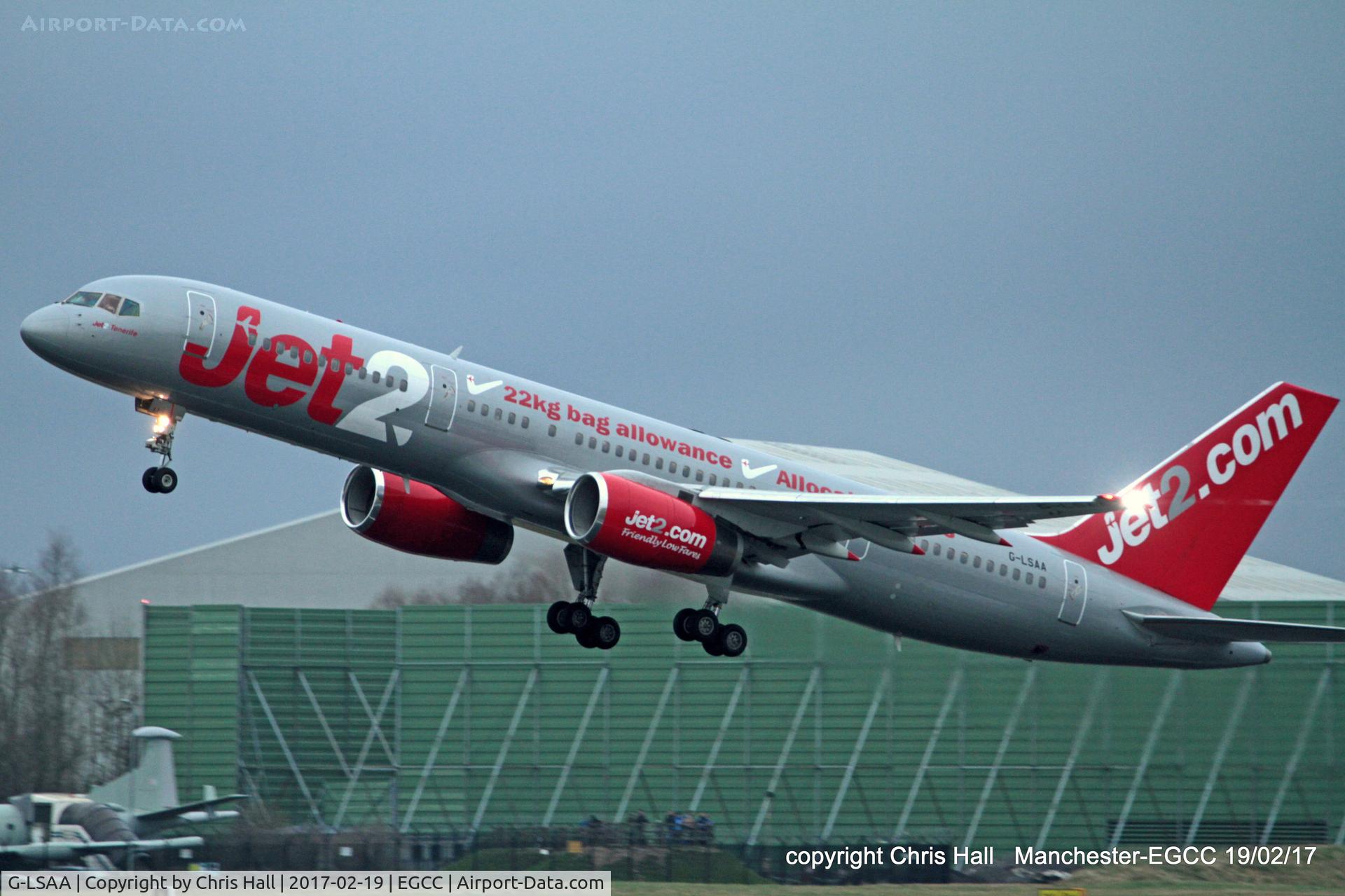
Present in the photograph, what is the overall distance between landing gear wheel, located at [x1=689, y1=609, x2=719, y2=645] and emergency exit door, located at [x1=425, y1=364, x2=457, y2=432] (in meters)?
5.75

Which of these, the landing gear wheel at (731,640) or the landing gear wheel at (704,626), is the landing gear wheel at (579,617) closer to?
the landing gear wheel at (704,626)

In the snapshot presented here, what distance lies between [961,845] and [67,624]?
89.2 feet

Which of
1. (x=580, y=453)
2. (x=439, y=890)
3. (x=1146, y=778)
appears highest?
(x=580, y=453)

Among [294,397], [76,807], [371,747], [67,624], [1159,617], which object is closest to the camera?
[294,397]

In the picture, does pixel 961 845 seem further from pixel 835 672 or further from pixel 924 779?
pixel 835 672

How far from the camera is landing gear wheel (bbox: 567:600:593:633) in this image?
29938mm

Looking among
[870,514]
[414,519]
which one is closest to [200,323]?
[414,519]

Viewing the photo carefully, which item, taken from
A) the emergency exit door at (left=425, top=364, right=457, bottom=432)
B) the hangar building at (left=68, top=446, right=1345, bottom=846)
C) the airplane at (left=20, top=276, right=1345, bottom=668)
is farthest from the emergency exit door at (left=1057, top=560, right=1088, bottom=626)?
the emergency exit door at (left=425, top=364, right=457, bottom=432)

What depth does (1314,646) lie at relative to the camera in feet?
116

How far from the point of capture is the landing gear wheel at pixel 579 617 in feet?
98.2

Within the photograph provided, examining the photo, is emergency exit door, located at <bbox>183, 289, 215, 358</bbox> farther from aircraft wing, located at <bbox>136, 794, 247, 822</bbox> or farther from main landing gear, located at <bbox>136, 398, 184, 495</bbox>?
aircraft wing, located at <bbox>136, 794, 247, 822</bbox>

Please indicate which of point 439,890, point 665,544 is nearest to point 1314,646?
point 665,544

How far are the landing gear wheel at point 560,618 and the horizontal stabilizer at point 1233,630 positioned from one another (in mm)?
10867

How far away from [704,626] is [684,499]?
258 centimetres
